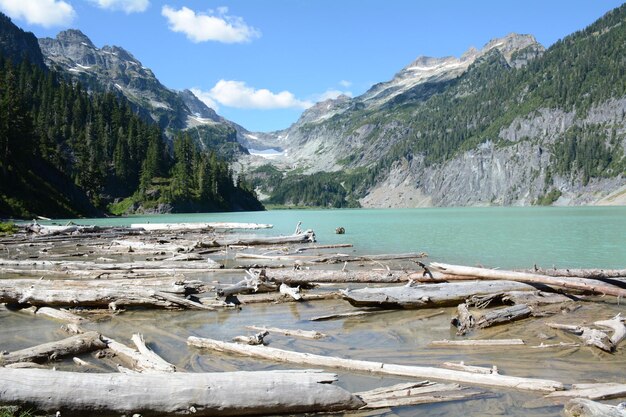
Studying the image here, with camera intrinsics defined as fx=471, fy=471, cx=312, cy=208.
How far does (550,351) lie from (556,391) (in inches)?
116

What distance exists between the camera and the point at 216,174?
16875 cm

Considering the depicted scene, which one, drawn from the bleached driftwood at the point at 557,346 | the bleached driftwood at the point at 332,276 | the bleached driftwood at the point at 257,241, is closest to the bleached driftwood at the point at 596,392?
the bleached driftwood at the point at 557,346

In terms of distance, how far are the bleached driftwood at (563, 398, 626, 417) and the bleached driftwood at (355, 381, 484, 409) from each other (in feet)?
4.57

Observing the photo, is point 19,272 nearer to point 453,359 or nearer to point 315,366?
point 315,366

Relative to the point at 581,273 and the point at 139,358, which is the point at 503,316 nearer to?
the point at 581,273

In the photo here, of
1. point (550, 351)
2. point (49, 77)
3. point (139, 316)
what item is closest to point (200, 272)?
point (139, 316)

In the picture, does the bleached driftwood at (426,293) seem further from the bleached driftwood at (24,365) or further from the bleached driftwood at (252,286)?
the bleached driftwood at (24,365)

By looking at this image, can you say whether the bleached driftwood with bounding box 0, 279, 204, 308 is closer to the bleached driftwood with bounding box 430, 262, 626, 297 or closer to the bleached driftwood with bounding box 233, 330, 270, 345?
the bleached driftwood with bounding box 233, 330, 270, 345

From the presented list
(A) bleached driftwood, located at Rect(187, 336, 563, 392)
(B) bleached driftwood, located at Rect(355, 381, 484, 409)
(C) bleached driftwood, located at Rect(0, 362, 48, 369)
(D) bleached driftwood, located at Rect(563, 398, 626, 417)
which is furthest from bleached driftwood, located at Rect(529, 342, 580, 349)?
(C) bleached driftwood, located at Rect(0, 362, 48, 369)

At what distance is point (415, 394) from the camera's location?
805cm

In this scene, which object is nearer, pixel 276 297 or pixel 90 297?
pixel 90 297

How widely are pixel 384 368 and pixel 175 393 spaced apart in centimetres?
413

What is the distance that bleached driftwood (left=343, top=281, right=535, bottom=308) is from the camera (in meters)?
15.0

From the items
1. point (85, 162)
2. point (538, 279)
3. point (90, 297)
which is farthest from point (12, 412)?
point (85, 162)
